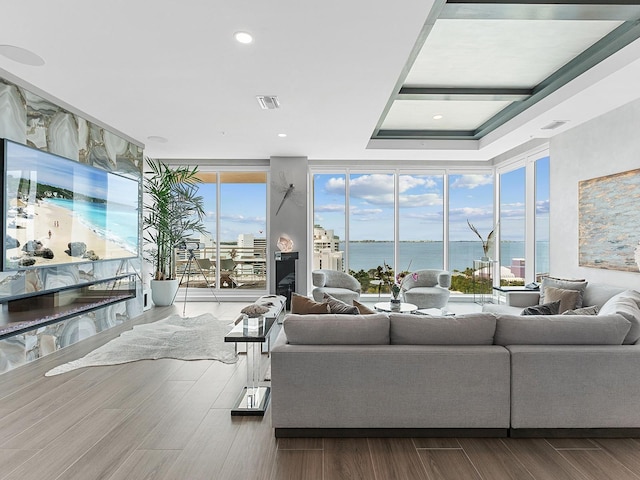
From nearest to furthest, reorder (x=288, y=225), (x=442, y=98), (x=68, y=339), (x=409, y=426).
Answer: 1. (x=409, y=426)
2. (x=68, y=339)
3. (x=442, y=98)
4. (x=288, y=225)

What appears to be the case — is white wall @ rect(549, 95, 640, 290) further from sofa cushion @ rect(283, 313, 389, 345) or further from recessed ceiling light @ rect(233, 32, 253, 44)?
recessed ceiling light @ rect(233, 32, 253, 44)

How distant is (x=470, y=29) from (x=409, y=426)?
3146 mm

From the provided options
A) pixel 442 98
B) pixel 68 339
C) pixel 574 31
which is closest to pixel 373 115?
pixel 442 98

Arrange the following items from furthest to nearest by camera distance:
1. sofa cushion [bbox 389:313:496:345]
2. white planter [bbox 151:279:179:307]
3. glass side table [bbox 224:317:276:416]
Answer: white planter [bbox 151:279:179:307] → glass side table [bbox 224:317:276:416] → sofa cushion [bbox 389:313:496:345]

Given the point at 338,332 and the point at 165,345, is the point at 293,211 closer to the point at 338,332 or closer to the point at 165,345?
the point at 165,345

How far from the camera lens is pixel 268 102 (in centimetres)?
419

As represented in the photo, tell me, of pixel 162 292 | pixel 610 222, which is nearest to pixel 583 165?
pixel 610 222

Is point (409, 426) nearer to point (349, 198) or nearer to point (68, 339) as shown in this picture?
point (68, 339)

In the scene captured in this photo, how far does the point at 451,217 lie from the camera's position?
756 cm

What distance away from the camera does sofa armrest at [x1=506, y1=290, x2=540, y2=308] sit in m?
4.59

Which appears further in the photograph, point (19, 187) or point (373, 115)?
point (373, 115)

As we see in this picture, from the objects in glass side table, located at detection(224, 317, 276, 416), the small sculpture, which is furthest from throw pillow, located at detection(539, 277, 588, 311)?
the small sculpture

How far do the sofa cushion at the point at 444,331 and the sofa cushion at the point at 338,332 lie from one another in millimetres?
104

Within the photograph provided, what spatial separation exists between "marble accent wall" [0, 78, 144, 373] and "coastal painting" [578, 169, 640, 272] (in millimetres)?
6081
